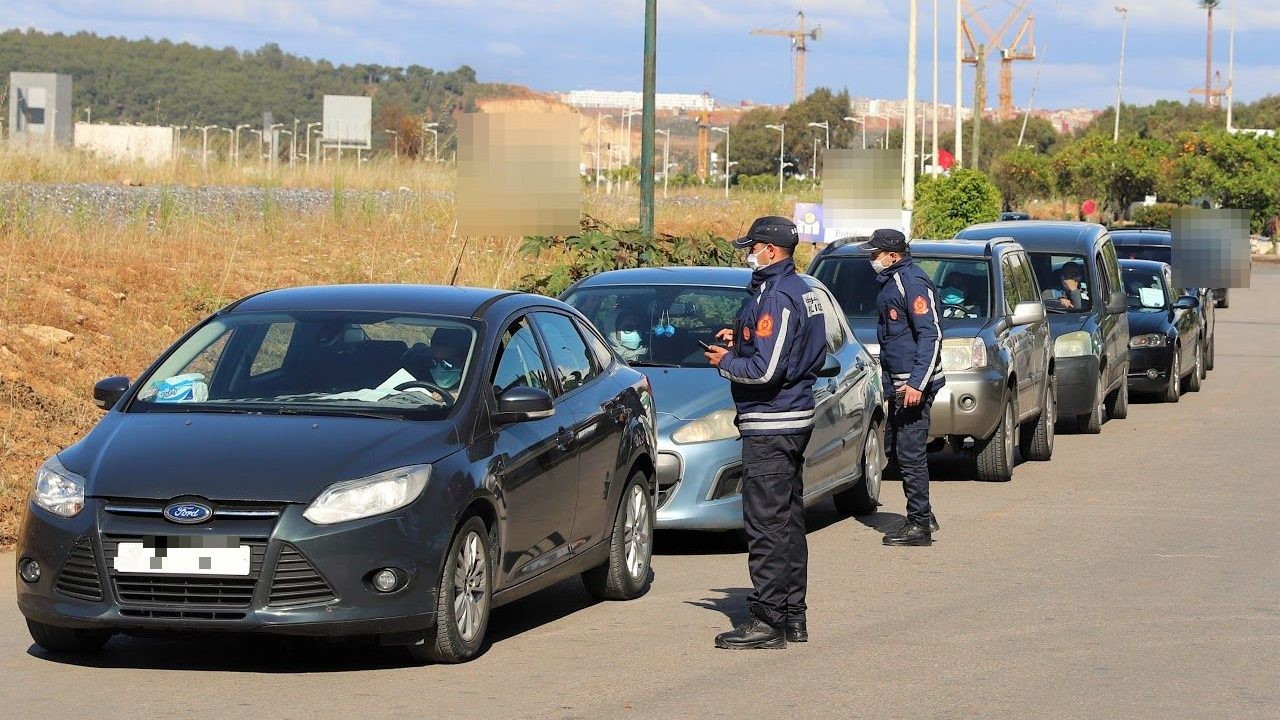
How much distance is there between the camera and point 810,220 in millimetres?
27250

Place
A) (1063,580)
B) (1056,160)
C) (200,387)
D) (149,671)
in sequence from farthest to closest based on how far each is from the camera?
(1056,160) < (1063,580) < (200,387) < (149,671)

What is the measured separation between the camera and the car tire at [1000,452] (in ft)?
50.1

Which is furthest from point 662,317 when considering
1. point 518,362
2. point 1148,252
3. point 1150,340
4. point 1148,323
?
point 1148,252

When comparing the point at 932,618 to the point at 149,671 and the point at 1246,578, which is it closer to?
the point at 1246,578

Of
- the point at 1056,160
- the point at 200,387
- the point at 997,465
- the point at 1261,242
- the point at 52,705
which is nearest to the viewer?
the point at 52,705

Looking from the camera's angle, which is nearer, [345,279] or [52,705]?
[52,705]

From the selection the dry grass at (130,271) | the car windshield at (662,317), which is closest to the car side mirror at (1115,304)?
the car windshield at (662,317)

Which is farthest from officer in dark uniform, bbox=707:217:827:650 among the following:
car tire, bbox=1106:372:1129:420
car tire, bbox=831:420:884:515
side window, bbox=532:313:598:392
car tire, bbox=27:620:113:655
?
car tire, bbox=1106:372:1129:420

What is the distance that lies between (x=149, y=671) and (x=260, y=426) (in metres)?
1.11

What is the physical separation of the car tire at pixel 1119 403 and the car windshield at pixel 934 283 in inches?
221

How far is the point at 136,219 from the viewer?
2328 centimetres

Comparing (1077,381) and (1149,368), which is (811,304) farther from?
(1149,368)

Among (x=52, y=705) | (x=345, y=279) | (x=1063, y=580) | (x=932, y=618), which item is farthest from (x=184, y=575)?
(x=345, y=279)

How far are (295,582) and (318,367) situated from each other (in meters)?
1.55
